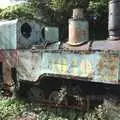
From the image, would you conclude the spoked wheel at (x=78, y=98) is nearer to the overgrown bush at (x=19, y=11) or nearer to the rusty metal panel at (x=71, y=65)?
the rusty metal panel at (x=71, y=65)

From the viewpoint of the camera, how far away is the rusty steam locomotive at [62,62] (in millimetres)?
9422

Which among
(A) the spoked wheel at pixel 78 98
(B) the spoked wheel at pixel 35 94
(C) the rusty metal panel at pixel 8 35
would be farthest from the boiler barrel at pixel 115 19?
(C) the rusty metal panel at pixel 8 35

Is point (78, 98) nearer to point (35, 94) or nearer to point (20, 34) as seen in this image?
point (35, 94)

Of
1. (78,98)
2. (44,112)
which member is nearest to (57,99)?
(44,112)

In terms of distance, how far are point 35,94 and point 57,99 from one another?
109cm

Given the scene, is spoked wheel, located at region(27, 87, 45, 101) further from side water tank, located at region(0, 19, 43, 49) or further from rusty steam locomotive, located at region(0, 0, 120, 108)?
side water tank, located at region(0, 19, 43, 49)

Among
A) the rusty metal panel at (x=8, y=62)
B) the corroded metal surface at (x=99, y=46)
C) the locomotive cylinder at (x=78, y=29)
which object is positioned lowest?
the rusty metal panel at (x=8, y=62)

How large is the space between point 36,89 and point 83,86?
67.3 inches

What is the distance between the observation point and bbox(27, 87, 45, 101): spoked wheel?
11.3 metres

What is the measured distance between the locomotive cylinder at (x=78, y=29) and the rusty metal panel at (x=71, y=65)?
0.67 m

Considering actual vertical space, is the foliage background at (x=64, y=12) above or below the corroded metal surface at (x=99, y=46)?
above

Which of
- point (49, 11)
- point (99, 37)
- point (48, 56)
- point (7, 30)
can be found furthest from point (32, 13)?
point (48, 56)

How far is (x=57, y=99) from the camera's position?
34.9ft

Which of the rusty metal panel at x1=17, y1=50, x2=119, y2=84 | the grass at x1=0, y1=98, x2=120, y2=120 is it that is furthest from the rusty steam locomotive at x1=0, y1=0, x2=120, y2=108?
the grass at x1=0, y1=98, x2=120, y2=120
